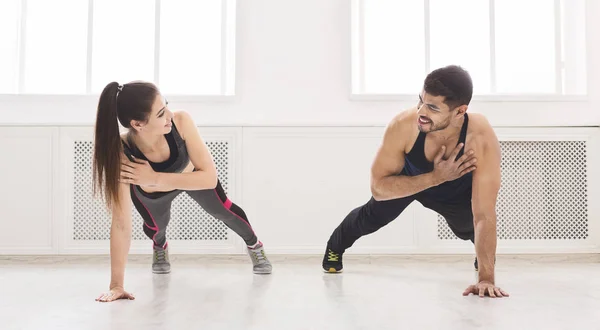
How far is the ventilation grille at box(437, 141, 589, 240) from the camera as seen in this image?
332 cm

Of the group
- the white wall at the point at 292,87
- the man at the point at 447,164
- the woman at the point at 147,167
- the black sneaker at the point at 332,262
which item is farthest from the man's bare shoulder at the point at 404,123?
the white wall at the point at 292,87

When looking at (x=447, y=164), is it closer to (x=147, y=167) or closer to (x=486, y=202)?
(x=486, y=202)

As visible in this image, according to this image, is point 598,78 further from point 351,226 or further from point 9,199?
point 9,199

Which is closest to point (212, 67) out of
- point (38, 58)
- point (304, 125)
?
point (304, 125)

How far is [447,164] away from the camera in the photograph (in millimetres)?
2074

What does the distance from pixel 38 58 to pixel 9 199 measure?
958 millimetres

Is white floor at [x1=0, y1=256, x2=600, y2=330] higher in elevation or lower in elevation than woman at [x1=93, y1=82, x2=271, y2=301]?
lower

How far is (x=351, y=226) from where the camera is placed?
257 centimetres

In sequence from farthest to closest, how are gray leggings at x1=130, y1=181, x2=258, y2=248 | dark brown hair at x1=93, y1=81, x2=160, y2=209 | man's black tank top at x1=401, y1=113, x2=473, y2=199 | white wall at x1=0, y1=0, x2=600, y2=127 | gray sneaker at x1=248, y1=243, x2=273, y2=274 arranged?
white wall at x1=0, y1=0, x2=600, y2=127 → gray sneaker at x1=248, y1=243, x2=273, y2=274 → gray leggings at x1=130, y1=181, x2=258, y2=248 → man's black tank top at x1=401, y1=113, x2=473, y2=199 → dark brown hair at x1=93, y1=81, x2=160, y2=209

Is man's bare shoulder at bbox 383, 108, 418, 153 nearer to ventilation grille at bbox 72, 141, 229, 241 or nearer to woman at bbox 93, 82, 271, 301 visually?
woman at bbox 93, 82, 271, 301

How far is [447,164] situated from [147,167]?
1.11m

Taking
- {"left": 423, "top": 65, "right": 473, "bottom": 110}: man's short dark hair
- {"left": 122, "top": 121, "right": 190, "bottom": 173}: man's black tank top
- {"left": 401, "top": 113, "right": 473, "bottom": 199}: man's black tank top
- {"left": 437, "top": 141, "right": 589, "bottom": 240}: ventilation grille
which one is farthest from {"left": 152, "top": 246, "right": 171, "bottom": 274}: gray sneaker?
{"left": 437, "top": 141, "right": 589, "bottom": 240}: ventilation grille

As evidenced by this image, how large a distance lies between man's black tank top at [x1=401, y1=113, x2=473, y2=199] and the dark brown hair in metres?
1.01

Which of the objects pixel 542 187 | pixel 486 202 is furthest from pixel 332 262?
pixel 542 187
